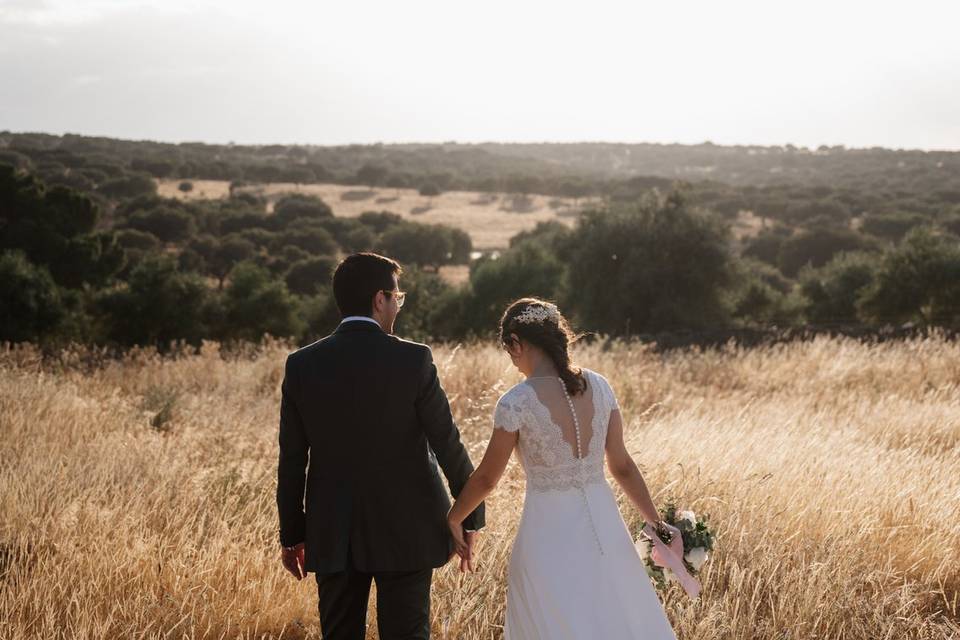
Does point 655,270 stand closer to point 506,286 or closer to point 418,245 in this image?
point 506,286

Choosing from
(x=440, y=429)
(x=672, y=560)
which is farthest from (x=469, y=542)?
(x=672, y=560)

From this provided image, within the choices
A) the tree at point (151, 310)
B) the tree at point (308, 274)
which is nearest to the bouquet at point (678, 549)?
the tree at point (151, 310)

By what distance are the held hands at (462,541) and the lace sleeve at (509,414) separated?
0.45 m

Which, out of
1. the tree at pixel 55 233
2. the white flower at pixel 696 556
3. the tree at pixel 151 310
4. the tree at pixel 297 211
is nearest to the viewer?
the white flower at pixel 696 556

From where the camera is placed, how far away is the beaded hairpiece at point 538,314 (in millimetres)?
3260

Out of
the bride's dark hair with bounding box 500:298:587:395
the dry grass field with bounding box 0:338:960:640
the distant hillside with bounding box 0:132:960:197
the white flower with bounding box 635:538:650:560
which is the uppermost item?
the distant hillside with bounding box 0:132:960:197

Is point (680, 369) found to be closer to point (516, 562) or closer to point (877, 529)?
point (877, 529)

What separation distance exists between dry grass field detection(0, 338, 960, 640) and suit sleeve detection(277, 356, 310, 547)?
96cm

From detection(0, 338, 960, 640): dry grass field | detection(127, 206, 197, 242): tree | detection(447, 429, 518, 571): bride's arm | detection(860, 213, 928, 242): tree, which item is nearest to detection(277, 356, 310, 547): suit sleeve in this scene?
detection(447, 429, 518, 571): bride's arm

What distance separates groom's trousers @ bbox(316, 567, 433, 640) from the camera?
124 inches

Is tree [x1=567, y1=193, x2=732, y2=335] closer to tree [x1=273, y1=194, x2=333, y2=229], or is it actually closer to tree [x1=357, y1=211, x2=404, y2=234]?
tree [x1=273, y1=194, x2=333, y2=229]

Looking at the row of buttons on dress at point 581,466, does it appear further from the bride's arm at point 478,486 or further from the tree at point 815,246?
the tree at point 815,246

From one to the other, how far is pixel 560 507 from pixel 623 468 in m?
0.36

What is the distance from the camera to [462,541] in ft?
10.5
